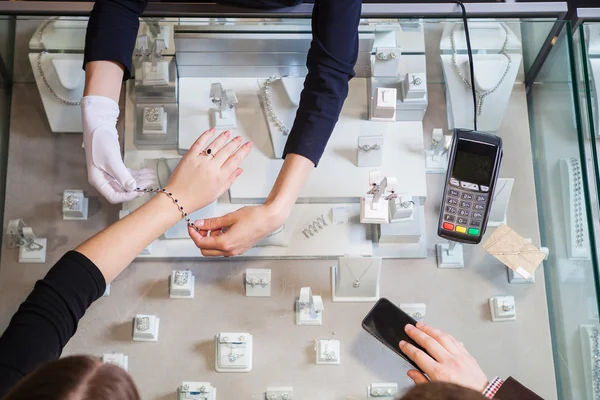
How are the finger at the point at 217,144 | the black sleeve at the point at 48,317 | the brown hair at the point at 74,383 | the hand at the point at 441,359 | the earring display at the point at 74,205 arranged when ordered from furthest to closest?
the earring display at the point at 74,205, the finger at the point at 217,144, the hand at the point at 441,359, the black sleeve at the point at 48,317, the brown hair at the point at 74,383

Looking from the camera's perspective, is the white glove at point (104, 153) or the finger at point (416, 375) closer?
the finger at point (416, 375)

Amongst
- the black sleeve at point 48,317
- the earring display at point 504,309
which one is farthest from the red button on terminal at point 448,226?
the black sleeve at point 48,317

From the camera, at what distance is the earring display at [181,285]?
125 centimetres

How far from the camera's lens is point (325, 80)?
4.01 feet

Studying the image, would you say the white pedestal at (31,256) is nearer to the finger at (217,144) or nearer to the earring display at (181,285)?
the earring display at (181,285)

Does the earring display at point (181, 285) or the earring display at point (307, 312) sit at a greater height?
the earring display at point (181, 285)

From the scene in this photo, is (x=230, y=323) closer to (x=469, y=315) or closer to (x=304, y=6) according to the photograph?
(x=469, y=315)

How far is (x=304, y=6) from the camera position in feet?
4.44

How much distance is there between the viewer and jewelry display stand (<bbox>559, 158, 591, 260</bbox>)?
4.04 feet

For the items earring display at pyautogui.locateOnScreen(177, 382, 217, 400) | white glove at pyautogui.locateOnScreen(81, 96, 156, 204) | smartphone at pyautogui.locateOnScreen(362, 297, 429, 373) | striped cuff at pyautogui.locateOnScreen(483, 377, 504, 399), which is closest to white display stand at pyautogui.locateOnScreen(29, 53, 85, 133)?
white glove at pyautogui.locateOnScreen(81, 96, 156, 204)

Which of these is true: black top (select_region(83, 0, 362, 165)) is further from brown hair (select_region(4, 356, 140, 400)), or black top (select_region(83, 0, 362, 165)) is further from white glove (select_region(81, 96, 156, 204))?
brown hair (select_region(4, 356, 140, 400))

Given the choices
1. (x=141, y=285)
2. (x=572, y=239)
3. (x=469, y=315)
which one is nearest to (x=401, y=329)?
(x=469, y=315)

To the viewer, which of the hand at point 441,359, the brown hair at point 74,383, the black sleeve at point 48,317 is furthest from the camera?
the hand at point 441,359

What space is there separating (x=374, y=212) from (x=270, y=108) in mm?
305
